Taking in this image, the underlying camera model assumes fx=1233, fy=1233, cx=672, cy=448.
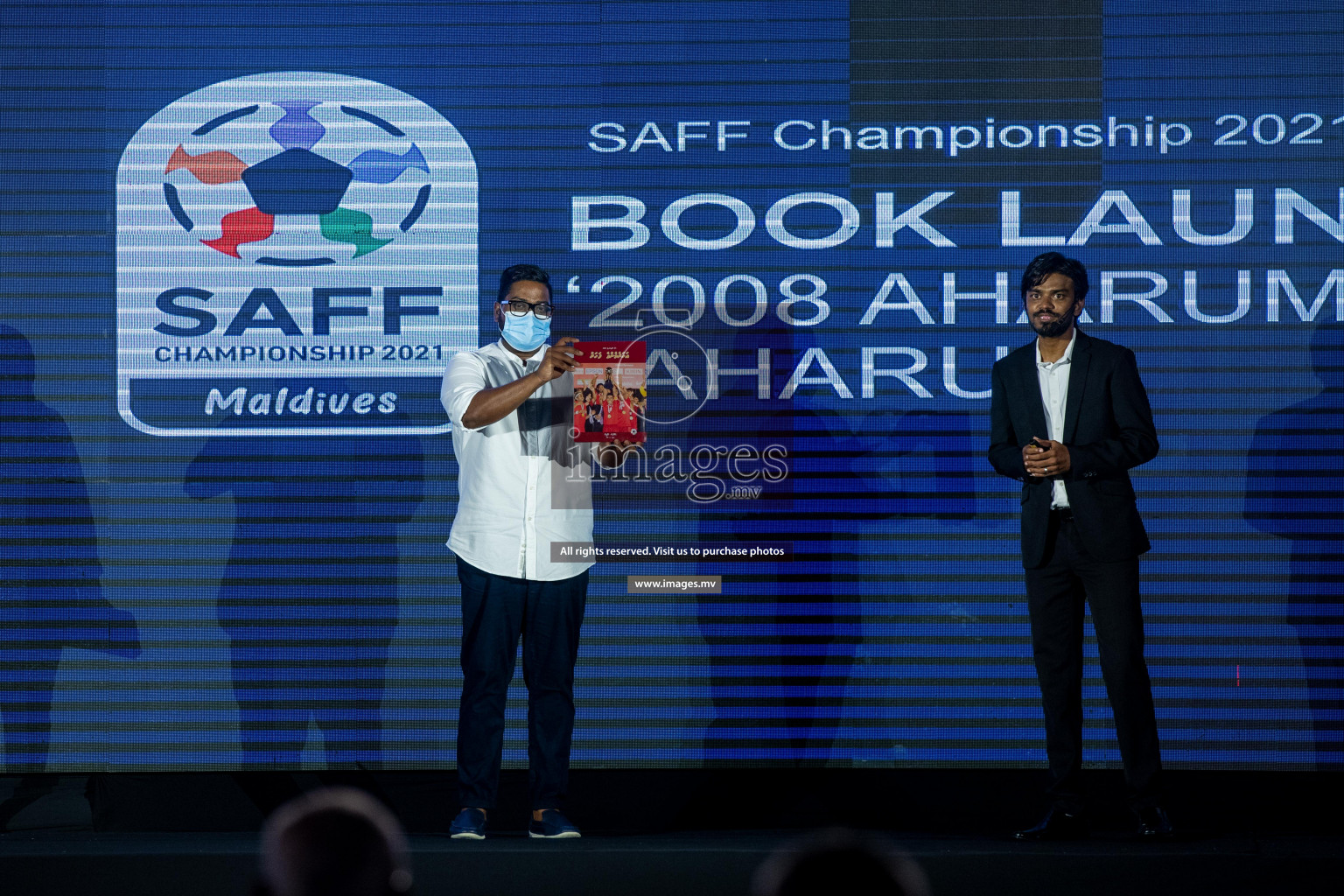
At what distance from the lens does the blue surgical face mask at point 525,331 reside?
395cm

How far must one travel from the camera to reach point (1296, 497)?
173 inches

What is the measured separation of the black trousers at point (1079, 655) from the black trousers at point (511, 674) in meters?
1.49

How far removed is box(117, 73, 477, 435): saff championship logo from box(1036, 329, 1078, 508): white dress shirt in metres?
2.01

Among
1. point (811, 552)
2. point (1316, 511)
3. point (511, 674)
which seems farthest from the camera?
point (811, 552)

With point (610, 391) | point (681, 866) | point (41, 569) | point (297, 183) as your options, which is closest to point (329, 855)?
point (681, 866)

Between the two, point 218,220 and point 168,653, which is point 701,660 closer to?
point 168,653

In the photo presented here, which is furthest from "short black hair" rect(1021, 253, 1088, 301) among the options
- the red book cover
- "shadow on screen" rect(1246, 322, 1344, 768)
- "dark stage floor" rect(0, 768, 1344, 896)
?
"dark stage floor" rect(0, 768, 1344, 896)

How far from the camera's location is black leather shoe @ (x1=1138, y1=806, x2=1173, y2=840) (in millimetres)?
3766

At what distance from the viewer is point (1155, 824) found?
3.77m

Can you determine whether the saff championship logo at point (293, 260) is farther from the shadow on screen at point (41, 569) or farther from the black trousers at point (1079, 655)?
the black trousers at point (1079, 655)

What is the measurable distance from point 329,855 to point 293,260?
386 centimetres

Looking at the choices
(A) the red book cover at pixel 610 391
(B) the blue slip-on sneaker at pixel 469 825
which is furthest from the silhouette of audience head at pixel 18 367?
(B) the blue slip-on sneaker at pixel 469 825

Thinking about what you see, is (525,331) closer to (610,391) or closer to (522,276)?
(522,276)

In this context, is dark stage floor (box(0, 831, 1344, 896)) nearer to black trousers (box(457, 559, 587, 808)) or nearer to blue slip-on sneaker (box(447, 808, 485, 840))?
blue slip-on sneaker (box(447, 808, 485, 840))
